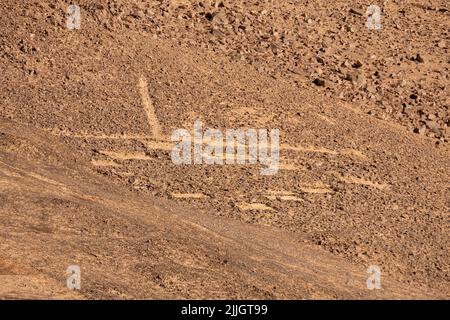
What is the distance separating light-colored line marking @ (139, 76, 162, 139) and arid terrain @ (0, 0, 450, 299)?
0.07 feet

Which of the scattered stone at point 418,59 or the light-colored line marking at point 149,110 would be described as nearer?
the light-colored line marking at point 149,110

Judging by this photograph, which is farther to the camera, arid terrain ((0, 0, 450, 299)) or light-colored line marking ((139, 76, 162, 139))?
light-colored line marking ((139, 76, 162, 139))

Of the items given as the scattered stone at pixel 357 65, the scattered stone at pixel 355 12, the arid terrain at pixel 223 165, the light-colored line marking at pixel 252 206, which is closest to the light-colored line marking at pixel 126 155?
the arid terrain at pixel 223 165

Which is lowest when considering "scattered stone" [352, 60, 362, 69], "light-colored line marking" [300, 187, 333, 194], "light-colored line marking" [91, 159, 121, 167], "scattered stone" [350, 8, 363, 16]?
"light-colored line marking" [300, 187, 333, 194]

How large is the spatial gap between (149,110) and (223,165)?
141cm

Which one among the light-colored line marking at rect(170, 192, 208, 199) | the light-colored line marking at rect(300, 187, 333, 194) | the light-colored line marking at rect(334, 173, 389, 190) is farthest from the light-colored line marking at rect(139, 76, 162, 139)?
the light-colored line marking at rect(334, 173, 389, 190)

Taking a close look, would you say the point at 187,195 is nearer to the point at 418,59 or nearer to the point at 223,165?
the point at 223,165

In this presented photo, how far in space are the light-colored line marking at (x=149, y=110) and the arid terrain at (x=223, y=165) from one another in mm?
23

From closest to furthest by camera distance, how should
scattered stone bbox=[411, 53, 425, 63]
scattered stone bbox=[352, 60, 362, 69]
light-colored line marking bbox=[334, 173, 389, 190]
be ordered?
1. light-colored line marking bbox=[334, 173, 389, 190]
2. scattered stone bbox=[352, 60, 362, 69]
3. scattered stone bbox=[411, 53, 425, 63]

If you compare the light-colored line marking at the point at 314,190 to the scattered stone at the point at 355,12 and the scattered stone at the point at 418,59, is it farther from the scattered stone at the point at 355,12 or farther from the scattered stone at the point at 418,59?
the scattered stone at the point at 355,12

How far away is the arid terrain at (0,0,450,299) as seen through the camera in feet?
38.0

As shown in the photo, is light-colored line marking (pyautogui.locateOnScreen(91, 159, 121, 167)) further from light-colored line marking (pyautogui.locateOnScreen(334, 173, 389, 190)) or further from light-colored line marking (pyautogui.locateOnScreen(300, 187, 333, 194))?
light-colored line marking (pyautogui.locateOnScreen(334, 173, 389, 190))

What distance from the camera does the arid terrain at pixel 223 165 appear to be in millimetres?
11586
